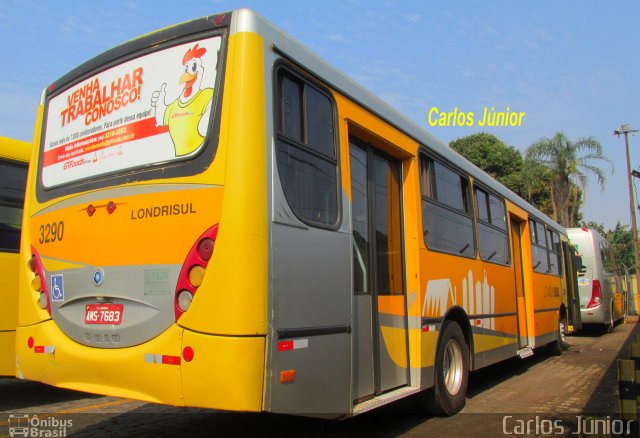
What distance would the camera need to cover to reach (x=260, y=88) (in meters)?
3.56

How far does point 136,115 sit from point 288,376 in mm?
2194

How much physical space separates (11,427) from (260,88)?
14.4 feet

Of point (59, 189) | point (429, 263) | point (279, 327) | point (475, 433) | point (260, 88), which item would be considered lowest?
point (475, 433)

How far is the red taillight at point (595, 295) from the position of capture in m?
16.5

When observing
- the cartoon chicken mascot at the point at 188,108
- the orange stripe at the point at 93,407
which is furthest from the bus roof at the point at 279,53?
the orange stripe at the point at 93,407

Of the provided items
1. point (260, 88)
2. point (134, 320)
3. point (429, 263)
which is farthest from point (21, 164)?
point (429, 263)

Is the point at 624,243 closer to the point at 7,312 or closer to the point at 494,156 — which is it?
the point at 494,156

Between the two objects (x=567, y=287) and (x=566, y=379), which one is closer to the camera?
(x=566, y=379)

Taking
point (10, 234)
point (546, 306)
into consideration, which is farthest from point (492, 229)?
point (10, 234)

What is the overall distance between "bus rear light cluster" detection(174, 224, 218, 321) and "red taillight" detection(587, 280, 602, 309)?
1613 centimetres

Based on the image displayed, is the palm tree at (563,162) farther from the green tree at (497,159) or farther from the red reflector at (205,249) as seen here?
the red reflector at (205,249)

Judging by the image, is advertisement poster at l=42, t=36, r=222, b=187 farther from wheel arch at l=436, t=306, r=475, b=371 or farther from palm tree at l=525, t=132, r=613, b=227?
palm tree at l=525, t=132, r=613, b=227

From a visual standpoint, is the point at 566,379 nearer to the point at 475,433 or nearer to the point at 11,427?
the point at 475,433

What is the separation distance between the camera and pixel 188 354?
332cm
